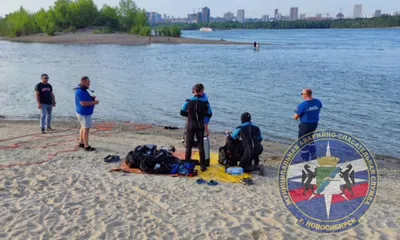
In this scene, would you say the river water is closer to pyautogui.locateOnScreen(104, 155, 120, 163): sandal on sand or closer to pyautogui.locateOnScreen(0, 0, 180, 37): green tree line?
pyautogui.locateOnScreen(104, 155, 120, 163): sandal on sand

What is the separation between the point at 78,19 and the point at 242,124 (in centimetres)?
10105

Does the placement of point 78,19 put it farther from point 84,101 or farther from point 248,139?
point 248,139

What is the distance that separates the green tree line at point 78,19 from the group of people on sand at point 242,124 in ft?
300

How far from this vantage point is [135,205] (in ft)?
21.1

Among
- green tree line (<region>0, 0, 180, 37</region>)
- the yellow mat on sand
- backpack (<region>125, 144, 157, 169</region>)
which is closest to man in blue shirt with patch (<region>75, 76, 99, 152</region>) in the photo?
backpack (<region>125, 144, 157, 169</region>)

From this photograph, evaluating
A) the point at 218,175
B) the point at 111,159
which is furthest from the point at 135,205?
the point at 111,159

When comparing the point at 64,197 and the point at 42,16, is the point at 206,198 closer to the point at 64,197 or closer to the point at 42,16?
the point at 64,197

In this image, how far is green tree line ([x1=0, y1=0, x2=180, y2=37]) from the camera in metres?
99.5

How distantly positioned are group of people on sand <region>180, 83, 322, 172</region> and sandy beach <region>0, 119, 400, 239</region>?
1.67 ft

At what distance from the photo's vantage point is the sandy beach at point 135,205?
221 inches

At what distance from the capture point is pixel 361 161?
1045cm

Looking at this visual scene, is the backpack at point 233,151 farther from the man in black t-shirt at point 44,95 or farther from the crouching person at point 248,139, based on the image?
the man in black t-shirt at point 44,95

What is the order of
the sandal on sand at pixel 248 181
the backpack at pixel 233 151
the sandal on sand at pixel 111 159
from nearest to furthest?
the sandal on sand at pixel 248 181 → the backpack at pixel 233 151 → the sandal on sand at pixel 111 159

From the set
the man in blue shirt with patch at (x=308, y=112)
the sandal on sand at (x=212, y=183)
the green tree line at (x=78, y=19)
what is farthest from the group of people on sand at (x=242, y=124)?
the green tree line at (x=78, y=19)
